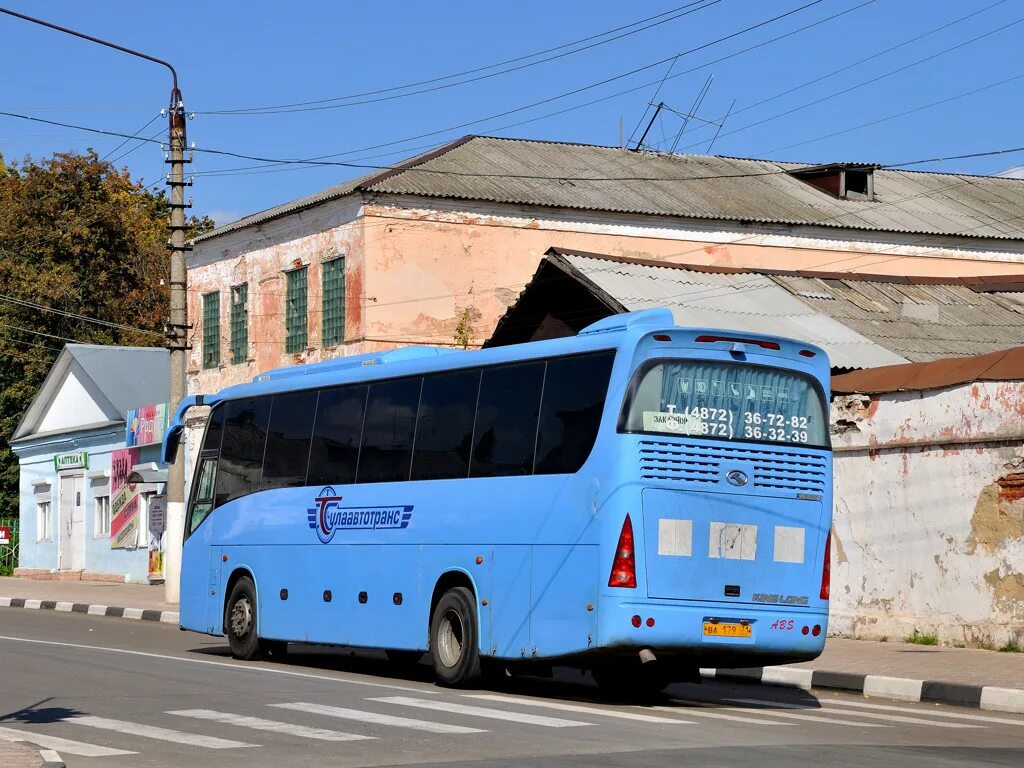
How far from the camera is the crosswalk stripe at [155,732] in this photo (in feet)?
33.3

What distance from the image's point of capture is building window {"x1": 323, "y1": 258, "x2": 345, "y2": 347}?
34.2 m

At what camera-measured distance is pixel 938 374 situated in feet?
62.0

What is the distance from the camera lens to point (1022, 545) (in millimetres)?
17750

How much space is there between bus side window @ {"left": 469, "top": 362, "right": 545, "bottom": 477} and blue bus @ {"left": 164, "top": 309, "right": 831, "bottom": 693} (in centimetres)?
2

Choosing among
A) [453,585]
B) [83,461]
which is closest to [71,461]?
[83,461]

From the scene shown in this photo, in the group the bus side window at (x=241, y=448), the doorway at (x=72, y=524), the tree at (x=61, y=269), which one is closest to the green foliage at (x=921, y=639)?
the bus side window at (x=241, y=448)

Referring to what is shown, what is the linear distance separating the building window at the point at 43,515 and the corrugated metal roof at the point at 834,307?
24.6m

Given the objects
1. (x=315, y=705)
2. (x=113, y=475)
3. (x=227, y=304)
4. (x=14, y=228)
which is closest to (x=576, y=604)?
(x=315, y=705)

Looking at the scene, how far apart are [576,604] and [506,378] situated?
7.60 ft

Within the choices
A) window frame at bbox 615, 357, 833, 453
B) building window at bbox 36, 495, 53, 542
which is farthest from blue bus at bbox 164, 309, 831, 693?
building window at bbox 36, 495, 53, 542

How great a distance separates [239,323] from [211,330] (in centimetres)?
166

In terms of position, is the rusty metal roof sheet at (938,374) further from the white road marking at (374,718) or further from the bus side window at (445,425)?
the white road marking at (374,718)

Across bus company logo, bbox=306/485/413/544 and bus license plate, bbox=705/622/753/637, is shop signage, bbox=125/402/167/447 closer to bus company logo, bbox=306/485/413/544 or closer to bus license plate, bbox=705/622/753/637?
bus company logo, bbox=306/485/413/544

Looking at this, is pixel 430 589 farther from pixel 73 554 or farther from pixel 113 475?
pixel 73 554
